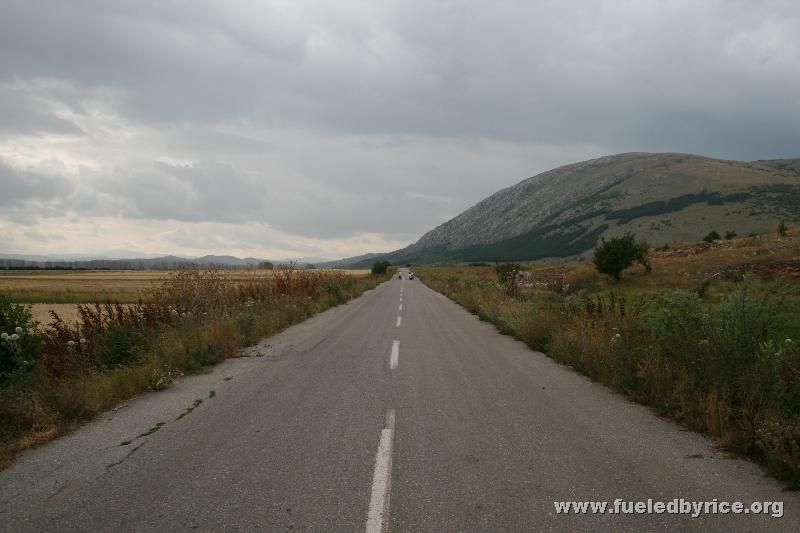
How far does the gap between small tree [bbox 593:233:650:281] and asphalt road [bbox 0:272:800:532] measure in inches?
1233

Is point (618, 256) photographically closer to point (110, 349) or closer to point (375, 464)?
point (110, 349)

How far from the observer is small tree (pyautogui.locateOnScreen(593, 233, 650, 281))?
35469mm

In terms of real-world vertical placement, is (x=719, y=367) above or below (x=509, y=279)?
below

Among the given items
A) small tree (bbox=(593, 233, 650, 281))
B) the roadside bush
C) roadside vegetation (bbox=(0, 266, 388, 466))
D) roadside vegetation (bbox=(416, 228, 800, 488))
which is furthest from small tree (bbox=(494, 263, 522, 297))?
small tree (bbox=(593, 233, 650, 281))

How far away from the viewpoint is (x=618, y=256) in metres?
35.5

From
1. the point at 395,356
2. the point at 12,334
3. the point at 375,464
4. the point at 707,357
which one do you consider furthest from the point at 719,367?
the point at 12,334

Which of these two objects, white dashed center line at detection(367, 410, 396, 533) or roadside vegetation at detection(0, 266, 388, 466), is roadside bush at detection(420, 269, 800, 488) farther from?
roadside vegetation at detection(0, 266, 388, 466)

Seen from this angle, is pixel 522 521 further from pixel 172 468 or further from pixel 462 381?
pixel 462 381

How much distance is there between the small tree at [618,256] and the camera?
35.5m

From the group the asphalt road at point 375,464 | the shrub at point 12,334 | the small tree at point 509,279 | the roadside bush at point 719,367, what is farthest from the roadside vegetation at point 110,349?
the small tree at point 509,279

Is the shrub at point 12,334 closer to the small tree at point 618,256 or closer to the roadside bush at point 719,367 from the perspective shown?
the roadside bush at point 719,367

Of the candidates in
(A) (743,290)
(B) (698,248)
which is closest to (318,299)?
(A) (743,290)

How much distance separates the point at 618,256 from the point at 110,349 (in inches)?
1382

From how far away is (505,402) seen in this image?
637cm
